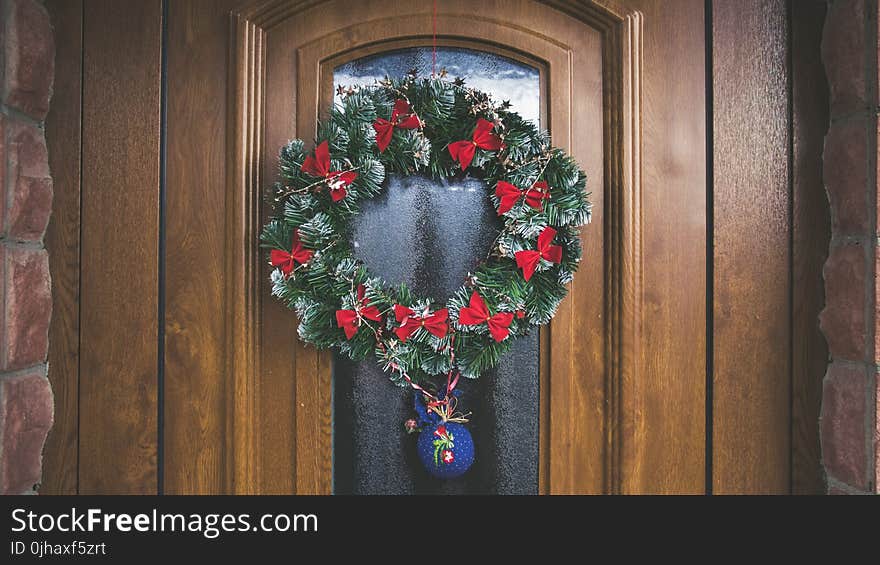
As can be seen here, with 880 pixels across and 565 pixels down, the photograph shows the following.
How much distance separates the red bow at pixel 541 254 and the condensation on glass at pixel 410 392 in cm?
12

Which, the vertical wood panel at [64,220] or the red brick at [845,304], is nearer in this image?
the red brick at [845,304]

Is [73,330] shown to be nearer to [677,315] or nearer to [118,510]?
[118,510]

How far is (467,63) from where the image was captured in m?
1.12

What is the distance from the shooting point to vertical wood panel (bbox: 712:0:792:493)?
1097 millimetres

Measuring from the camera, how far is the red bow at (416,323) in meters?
1.00

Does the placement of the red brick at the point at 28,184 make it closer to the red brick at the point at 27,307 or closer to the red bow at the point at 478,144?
the red brick at the point at 27,307

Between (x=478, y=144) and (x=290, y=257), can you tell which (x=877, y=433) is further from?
(x=290, y=257)

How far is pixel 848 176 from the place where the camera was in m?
1.00

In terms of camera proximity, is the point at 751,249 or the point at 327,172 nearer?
the point at 327,172

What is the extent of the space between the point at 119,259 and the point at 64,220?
0.42ft

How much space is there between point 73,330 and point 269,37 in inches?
27.8

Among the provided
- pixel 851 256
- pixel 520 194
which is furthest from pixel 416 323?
pixel 851 256

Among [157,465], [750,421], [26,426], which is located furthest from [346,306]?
[750,421]

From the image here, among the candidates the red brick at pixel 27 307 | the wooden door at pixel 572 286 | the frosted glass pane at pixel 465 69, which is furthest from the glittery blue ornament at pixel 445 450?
the red brick at pixel 27 307
